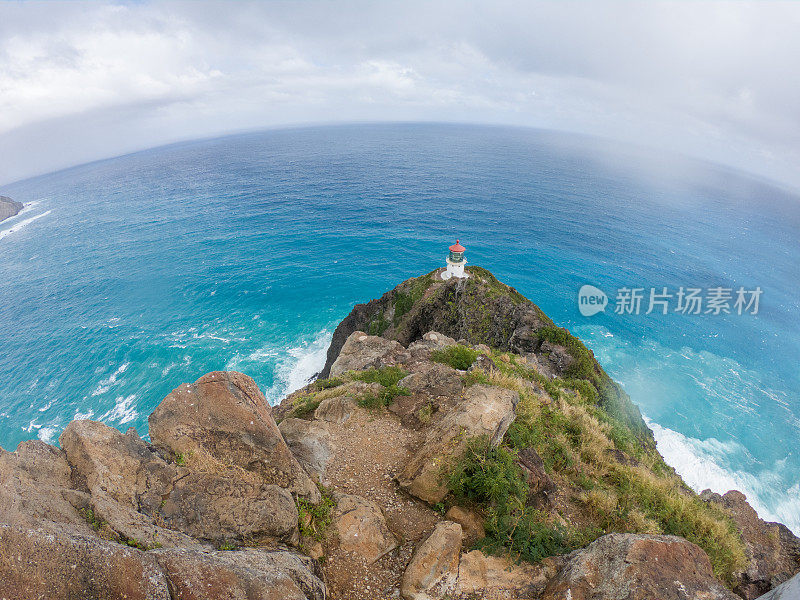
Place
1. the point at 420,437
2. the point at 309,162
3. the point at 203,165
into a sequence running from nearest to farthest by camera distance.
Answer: the point at 420,437
the point at 309,162
the point at 203,165

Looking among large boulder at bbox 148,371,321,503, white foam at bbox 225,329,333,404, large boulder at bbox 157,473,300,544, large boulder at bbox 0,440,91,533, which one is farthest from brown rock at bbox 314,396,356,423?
white foam at bbox 225,329,333,404

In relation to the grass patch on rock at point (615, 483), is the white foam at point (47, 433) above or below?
below

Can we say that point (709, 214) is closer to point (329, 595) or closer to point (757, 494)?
point (757, 494)

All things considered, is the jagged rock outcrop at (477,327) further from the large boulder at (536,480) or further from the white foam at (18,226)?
the white foam at (18,226)

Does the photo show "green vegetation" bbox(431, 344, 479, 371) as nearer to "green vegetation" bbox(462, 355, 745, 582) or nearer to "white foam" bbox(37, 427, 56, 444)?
"green vegetation" bbox(462, 355, 745, 582)

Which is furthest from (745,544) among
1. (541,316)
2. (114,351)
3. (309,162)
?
(309,162)

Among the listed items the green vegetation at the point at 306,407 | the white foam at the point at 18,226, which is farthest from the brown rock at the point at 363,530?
the white foam at the point at 18,226
